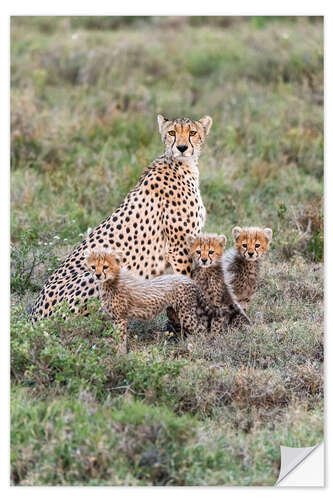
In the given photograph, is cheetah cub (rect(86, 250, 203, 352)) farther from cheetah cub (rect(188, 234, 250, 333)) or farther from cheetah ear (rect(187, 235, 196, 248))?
cheetah ear (rect(187, 235, 196, 248))

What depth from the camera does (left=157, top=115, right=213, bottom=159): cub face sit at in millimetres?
4785

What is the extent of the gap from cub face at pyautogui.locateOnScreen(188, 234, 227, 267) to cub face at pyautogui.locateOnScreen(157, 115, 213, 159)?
52 centimetres

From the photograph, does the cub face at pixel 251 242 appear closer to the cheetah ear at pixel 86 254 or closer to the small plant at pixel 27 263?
the cheetah ear at pixel 86 254

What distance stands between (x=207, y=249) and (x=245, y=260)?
1.03 feet

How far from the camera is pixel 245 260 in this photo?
4.97 meters

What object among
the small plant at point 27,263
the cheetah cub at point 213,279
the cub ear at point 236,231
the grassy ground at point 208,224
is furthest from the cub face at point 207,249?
the small plant at point 27,263

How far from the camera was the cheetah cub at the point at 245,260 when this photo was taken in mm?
4859

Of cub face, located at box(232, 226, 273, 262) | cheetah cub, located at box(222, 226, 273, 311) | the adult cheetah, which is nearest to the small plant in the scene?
the adult cheetah

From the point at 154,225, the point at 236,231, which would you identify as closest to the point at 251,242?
the point at 236,231

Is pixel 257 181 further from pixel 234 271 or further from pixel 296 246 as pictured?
pixel 234 271

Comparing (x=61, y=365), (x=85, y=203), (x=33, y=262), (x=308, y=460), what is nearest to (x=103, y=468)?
(x=61, y=365)

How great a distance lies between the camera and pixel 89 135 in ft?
25.4

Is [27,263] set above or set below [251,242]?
below

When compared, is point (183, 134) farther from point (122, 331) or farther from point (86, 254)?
point (122, 331)
